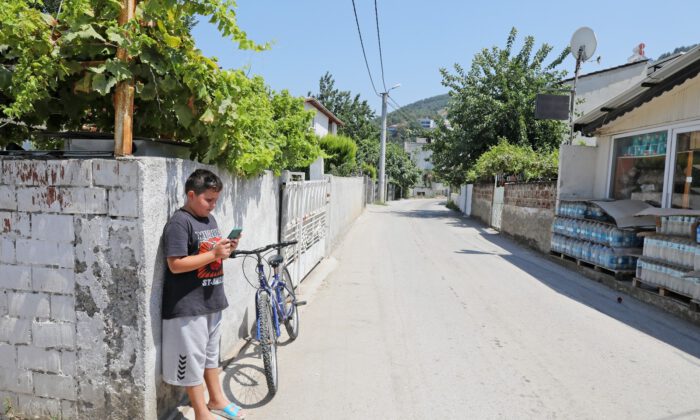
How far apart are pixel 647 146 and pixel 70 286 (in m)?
9.98

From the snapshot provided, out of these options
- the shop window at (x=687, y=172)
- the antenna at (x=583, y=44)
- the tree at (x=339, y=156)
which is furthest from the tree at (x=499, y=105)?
the shop window at (x=687, y=172)

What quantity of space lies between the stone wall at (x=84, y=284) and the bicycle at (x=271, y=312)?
2.68 feet

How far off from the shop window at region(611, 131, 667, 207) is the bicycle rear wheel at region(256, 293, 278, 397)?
8044 millimetres

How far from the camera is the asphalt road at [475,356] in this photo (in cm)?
372

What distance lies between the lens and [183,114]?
3367 mm

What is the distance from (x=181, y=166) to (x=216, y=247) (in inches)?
Result: 26.3

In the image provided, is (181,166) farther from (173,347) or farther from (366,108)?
(366,108)

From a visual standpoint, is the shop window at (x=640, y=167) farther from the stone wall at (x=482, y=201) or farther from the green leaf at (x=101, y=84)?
the stone wall at (x=482, y=201)

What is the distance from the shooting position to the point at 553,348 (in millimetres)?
5059

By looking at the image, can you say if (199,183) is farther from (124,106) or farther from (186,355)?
(186,355)

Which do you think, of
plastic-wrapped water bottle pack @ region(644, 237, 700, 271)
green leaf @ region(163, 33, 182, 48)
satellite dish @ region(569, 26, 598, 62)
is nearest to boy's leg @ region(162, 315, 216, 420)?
green leaf @ region(163, 33, 182, 48)

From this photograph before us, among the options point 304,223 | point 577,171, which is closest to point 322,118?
point 577,171

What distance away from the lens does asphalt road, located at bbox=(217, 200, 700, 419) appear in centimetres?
372

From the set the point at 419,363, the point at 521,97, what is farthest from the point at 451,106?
the point at 419,363
